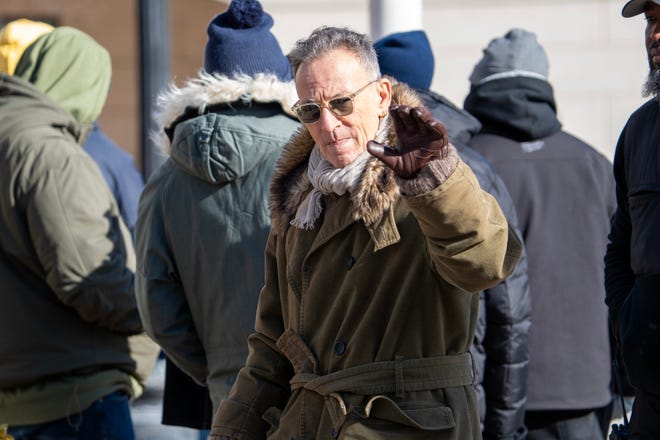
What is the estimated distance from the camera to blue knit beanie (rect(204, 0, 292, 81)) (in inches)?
162

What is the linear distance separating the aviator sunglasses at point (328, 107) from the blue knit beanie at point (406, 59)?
169 centimetres

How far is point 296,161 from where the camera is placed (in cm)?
313

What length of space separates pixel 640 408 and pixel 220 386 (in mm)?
1376

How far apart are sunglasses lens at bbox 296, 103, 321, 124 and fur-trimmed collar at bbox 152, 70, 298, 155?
1.17 metres

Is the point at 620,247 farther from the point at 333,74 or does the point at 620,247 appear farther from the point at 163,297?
the point at 163,297

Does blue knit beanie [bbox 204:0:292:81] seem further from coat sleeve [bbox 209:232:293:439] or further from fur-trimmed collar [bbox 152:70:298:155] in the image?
coat sleeve [bbox 209:232:293:439]

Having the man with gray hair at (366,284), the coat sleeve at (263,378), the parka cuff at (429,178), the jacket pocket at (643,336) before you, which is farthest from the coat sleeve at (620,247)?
the parka cuff at (429,178)

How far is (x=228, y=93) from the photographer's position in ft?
13.1

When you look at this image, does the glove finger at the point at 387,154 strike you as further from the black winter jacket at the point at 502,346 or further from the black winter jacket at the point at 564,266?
the black winter jacket at the point at 564,266

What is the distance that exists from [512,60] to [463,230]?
255 centimetres

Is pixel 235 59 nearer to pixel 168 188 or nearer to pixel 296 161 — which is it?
pixel 168 188

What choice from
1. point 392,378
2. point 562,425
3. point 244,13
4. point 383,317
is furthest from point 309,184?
point 562,425

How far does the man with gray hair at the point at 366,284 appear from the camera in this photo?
2.71 metres

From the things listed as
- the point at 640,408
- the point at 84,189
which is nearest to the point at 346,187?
the point at 640,408
